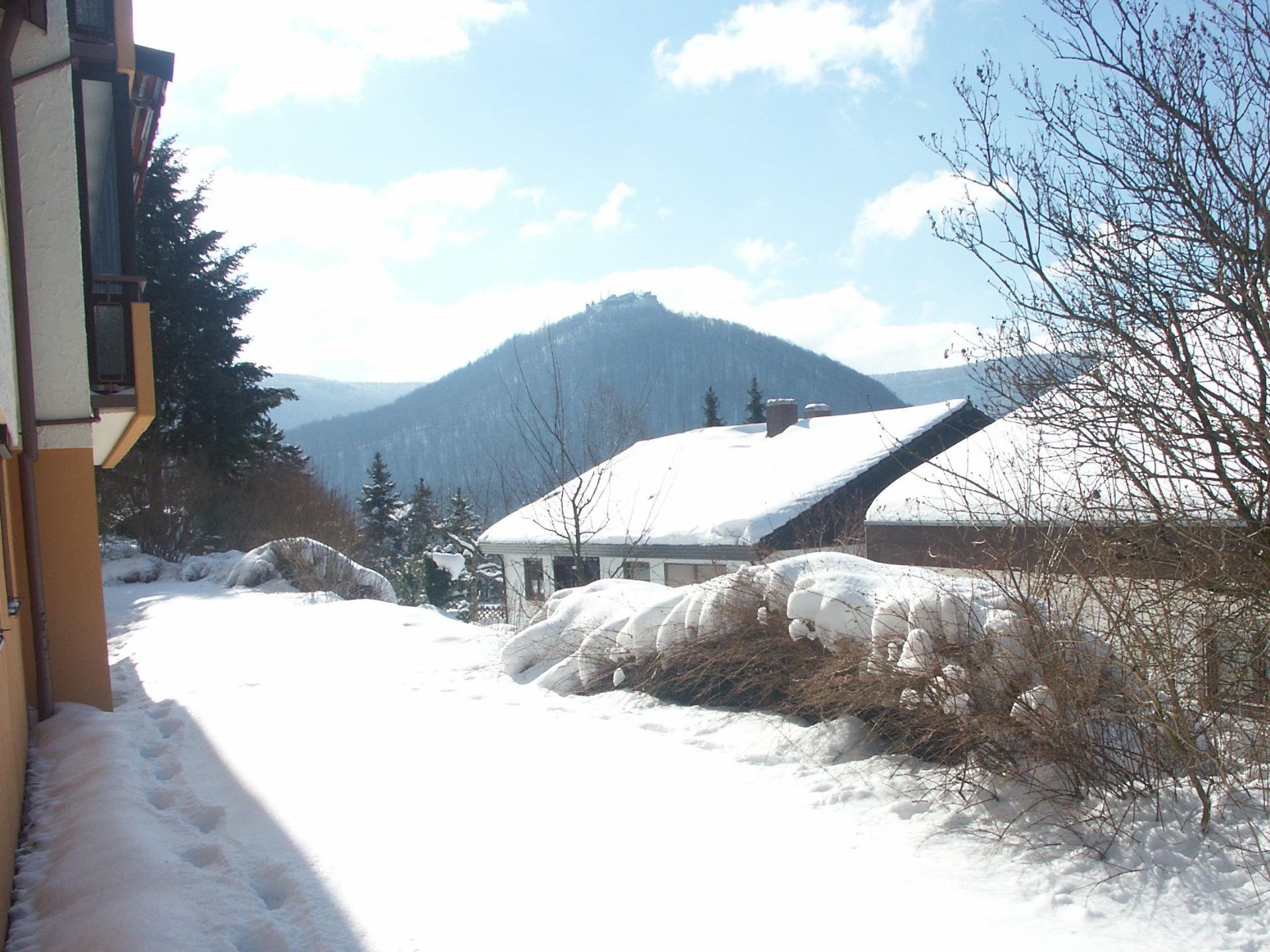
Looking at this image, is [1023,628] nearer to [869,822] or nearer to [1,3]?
[869,822]

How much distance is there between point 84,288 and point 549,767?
4.91 metres

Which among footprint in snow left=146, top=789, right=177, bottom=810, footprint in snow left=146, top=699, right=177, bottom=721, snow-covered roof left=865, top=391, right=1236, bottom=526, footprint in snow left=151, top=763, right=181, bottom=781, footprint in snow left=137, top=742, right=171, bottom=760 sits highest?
snow-covered roof left=865, top=391, right=1236, bottom=526

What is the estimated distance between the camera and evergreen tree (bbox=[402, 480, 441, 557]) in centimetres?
4866

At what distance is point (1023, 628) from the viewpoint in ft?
14.8

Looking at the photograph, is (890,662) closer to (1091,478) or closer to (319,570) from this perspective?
(1091,478)

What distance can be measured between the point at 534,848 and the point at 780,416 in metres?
22.8

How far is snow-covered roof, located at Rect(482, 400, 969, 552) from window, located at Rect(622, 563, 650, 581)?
1.71ft

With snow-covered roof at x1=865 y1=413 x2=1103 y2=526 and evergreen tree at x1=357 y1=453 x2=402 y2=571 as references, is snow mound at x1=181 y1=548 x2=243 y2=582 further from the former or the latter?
evergreen tree at x1=357 y1=453 x2=402 y2=571

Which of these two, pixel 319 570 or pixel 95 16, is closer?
pixel 95 16

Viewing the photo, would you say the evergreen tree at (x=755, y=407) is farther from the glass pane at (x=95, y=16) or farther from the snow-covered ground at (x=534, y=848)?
the snow-covered ground at (x=534, y=848)

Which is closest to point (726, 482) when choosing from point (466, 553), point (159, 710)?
point (466, 553)

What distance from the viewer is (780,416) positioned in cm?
2622

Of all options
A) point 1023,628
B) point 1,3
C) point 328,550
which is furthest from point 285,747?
point 328,550

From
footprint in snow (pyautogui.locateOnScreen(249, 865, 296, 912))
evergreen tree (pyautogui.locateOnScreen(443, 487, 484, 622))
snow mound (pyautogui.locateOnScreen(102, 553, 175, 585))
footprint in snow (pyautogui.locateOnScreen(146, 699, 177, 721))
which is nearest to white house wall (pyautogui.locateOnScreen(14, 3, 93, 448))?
footprint in snow (pyautogui.locateOnScreen(146, 699, 177, 721))
